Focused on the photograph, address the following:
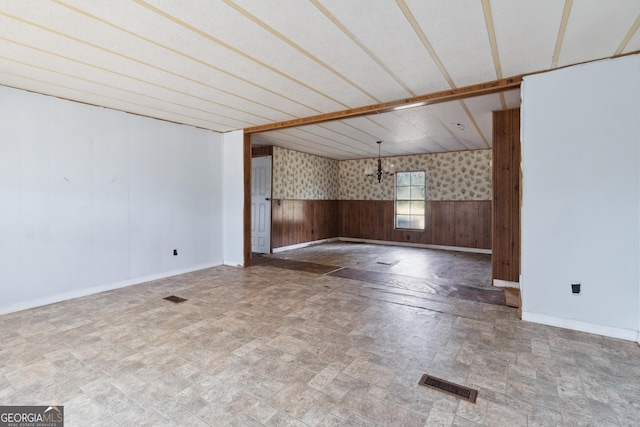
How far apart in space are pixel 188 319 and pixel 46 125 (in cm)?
284

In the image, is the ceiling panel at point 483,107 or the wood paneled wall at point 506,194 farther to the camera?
the wood paneled wall at point 506,194

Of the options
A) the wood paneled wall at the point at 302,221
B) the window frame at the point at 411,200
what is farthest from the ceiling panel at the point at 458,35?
the window frame at the point at 411,200

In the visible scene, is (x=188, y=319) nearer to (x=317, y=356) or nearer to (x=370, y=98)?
(x=317, y=356)

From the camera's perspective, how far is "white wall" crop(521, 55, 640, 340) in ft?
8.93

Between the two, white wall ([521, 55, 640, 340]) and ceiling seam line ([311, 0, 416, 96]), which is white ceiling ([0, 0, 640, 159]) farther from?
white wall ([521, 55, 640, 340])

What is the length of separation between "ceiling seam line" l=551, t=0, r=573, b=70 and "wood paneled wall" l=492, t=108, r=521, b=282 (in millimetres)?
1489

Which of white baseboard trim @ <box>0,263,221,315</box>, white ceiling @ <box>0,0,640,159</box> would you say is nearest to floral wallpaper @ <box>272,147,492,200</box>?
white baseboard trim @ <box>0,263,221,315</box>

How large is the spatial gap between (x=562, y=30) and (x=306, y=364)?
3.09 meters

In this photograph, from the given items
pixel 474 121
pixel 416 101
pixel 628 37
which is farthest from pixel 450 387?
pixel 474 121

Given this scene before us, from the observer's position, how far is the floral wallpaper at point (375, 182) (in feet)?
25.1

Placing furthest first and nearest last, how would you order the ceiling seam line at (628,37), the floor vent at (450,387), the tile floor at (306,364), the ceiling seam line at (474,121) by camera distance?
1. the ceiling seam line at (474,121)
2. the ceiling seam line at (628,37)
3. the floor vent at (450,387)
4. the tile floor at (306,364)

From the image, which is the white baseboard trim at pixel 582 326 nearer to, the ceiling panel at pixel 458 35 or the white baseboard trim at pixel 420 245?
the ceiling panel at pixel 458 35

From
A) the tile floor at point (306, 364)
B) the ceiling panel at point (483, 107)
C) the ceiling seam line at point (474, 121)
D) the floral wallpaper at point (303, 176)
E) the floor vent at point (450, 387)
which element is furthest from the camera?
the floral wallpaper at point (303, 176)

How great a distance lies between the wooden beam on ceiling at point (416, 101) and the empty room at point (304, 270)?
0.03 m
